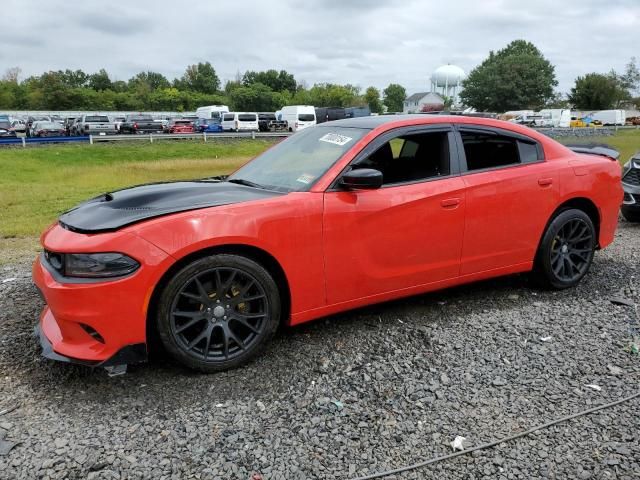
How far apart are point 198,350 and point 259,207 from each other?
37.9 inches

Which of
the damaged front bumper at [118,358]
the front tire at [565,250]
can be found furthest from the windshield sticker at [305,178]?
the front tire at [565,250]

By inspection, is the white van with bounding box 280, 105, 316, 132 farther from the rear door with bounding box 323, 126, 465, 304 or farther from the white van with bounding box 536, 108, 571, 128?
the rear door with bounding box 323, 126, 465, 304

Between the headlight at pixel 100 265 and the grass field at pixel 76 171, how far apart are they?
4.01 meters

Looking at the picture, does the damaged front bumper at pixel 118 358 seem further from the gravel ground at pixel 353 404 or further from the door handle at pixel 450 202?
the door handle at pixel 450 202

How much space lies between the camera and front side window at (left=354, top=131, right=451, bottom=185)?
156 inches

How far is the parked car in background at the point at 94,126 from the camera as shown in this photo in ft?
113

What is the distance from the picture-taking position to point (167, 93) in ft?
284

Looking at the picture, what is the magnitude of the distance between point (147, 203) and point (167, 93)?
90.0 meters

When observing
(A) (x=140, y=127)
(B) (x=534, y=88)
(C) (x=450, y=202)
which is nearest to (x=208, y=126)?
(A) (x=140, y=127)

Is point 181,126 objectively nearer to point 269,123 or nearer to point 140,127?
point 140,127

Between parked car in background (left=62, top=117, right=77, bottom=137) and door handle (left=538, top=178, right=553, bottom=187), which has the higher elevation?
parked car in background (left=62, top=117, right=77, bottom=137)

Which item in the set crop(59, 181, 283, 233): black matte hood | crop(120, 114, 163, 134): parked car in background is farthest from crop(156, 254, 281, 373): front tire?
crop(120, 114, 163, 134): parked car in background

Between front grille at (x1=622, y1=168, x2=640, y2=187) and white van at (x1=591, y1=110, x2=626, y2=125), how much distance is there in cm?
6853

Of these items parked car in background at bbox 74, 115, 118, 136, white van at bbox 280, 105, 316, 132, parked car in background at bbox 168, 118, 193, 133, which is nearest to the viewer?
parked car in background at bbox 74, 115, 118, 136
